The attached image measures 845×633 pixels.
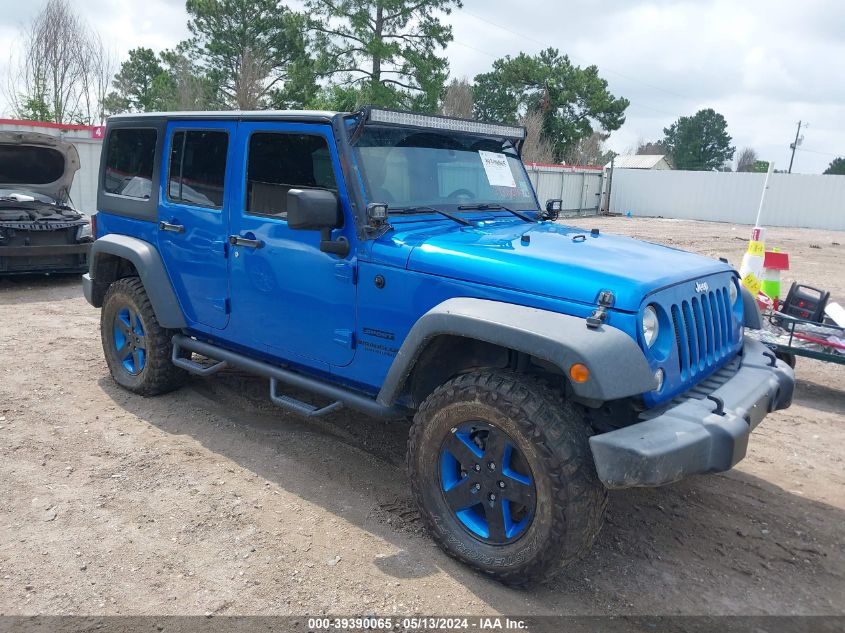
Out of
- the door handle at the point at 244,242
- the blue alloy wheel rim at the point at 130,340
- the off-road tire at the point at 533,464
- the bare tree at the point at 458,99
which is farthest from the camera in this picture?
the bare tree at the point at 458,99

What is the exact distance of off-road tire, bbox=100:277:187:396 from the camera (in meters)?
4.99

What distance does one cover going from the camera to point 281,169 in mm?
4008

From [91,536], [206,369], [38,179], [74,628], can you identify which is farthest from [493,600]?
[38,179]

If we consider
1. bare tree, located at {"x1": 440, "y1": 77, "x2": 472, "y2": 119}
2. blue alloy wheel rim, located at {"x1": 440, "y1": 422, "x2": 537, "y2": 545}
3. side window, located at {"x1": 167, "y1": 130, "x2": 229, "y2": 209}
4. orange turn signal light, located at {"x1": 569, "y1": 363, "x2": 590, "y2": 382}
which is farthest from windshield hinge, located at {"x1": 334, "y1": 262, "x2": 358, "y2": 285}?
bare tree, located at {"x1": 440, "y1": 77, "x2": 472, "y2": 119}

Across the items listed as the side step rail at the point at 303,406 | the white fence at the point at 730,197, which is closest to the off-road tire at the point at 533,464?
the side step rail at the point at 303,406

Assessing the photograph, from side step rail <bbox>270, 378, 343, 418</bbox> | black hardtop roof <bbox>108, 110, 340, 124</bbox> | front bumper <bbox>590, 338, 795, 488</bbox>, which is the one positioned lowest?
side step rail <bbox>270, 378, 343, 418</bbox>

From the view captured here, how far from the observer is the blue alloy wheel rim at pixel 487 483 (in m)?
2.99

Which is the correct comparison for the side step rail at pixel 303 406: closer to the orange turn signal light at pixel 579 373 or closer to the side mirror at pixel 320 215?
the side mirror at pixel 320 215

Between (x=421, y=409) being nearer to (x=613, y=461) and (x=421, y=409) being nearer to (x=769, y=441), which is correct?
(x=613, y=461)

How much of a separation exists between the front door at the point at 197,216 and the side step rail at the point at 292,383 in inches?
7.4

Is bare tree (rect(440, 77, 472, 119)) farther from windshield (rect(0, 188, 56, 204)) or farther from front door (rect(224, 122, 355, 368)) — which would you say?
front door (rect(224, 122, 355, 368))

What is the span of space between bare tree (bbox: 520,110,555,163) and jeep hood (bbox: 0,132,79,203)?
996 inches

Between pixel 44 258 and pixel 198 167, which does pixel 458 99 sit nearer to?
pixel 44 258

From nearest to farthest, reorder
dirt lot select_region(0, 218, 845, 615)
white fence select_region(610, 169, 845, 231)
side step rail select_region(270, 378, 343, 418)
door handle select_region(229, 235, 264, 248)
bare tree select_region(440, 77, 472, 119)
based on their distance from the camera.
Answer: dirt lot select_region(0, 218, 845, 615)
side step rail select_region(270, 378, 343, 418)
door handle select_region(229, 235, 264, 248)
white fence select_region(610, 169, 845, 231)
bare tree select_region(440, 77, 472, 119)
